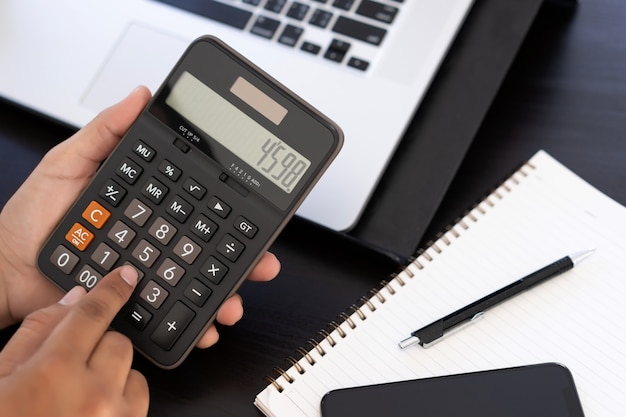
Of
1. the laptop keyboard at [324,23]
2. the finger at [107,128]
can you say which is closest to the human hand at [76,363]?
the finger at [107,128]

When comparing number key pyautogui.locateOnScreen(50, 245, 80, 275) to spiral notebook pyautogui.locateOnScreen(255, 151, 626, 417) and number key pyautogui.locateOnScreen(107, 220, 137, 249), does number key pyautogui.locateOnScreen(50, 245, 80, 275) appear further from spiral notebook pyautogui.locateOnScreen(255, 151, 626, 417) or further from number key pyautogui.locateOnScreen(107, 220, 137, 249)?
spiral notebook pyautogui.locateOnScreen(255, 151, 626, 417)

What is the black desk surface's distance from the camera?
0.49m

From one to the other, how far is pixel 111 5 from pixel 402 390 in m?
0.42

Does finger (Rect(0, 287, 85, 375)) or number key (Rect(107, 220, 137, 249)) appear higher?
number key (Rect(107, 220, 137, 249))

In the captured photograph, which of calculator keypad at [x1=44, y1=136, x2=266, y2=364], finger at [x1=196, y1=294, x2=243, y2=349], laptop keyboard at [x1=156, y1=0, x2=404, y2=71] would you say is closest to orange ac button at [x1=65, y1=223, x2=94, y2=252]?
calculator keypad at [x1=44, y1=136, x2=266, y2=364]

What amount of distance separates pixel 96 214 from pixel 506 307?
11.4 inches

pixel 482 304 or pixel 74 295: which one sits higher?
pixel 482 304

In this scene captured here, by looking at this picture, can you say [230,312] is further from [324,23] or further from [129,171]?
[324,23]

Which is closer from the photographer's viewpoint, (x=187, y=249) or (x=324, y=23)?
(x=187, y=249)

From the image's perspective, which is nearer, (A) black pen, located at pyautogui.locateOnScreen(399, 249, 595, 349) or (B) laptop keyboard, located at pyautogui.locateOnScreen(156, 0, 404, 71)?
(A) black pen, located at pyautogui.locateOnScreen(399, 249, 595, 349)

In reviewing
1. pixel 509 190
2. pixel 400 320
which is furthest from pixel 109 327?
pixel 509 190

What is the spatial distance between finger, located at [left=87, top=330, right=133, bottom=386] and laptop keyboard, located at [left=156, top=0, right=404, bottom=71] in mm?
276

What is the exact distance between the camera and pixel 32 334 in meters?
0.44

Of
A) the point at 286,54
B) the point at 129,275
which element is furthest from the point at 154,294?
the point at 286,54
